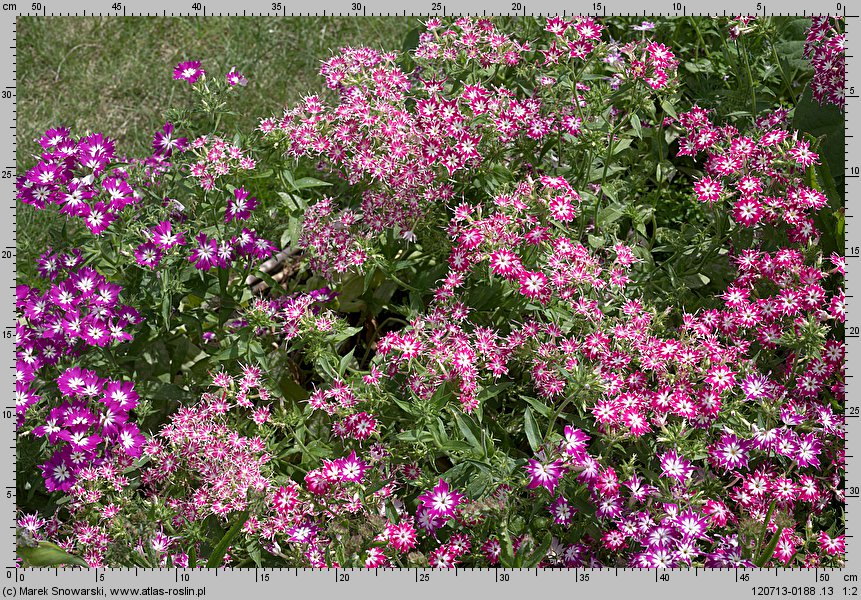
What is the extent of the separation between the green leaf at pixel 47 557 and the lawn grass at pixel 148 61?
2.24 m

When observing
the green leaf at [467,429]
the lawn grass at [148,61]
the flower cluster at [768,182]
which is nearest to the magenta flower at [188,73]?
the lawn grass at [148,61]

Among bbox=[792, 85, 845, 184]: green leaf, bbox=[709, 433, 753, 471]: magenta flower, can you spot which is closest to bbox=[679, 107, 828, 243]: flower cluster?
bbox=[792, 85, 845, 184]: green leaf

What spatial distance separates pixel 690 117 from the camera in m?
3.02

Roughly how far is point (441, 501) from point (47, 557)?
1079 mm

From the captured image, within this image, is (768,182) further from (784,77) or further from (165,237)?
(165,237)

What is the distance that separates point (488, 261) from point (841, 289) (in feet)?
3.50

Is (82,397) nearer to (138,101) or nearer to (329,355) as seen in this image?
(329,355)

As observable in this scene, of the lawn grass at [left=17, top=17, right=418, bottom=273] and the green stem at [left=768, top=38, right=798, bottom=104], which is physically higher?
the lawn grass at [left=17, top=17, right=418, bottom=273]

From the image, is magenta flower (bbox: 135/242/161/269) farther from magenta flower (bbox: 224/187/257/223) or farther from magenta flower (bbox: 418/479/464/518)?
magenta flower (bbox: 418/479/464/518)

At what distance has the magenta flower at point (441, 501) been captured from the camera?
2.29 m

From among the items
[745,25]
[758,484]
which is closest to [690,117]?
[745,25]

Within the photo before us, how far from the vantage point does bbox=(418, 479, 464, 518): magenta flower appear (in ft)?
7.50

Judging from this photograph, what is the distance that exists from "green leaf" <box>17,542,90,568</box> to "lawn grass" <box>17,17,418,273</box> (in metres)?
2.24

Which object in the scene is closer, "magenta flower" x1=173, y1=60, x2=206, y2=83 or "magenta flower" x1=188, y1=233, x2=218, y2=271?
"magenta flower" x1=188, y1=233, x2=218, y2=271
